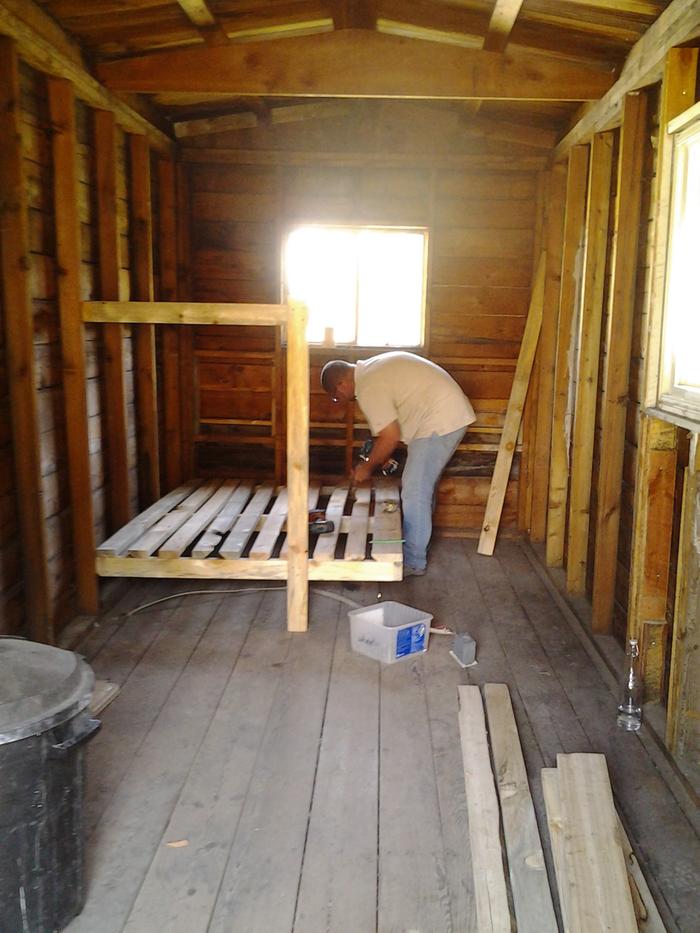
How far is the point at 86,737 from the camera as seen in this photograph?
2.04m

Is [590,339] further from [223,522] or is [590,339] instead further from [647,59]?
[223,522]

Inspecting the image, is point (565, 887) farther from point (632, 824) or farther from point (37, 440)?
point (37, 440)

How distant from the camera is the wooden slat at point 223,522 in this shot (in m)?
4.11

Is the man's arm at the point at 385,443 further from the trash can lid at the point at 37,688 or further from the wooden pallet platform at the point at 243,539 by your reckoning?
the trash can lid at the point at 37,688

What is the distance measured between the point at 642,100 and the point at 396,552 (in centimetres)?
242

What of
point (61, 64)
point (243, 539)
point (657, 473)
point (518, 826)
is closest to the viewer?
point (518, 826)

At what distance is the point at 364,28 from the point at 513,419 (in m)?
2.68

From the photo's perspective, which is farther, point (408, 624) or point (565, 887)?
point (408, 624)

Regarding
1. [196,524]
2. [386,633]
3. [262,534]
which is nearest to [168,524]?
[196,524]

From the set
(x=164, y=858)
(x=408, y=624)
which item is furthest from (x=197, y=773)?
(x=408, y=624)

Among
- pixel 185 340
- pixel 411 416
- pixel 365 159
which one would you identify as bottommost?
pixel 411 416

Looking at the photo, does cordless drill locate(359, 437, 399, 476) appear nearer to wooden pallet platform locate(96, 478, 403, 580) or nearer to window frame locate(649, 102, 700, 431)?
wooden pallet platform locate(96, 478, 403, 580)

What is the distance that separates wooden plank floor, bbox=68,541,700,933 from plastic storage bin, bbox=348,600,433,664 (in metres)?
0.06

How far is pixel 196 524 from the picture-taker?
455 centimetres
